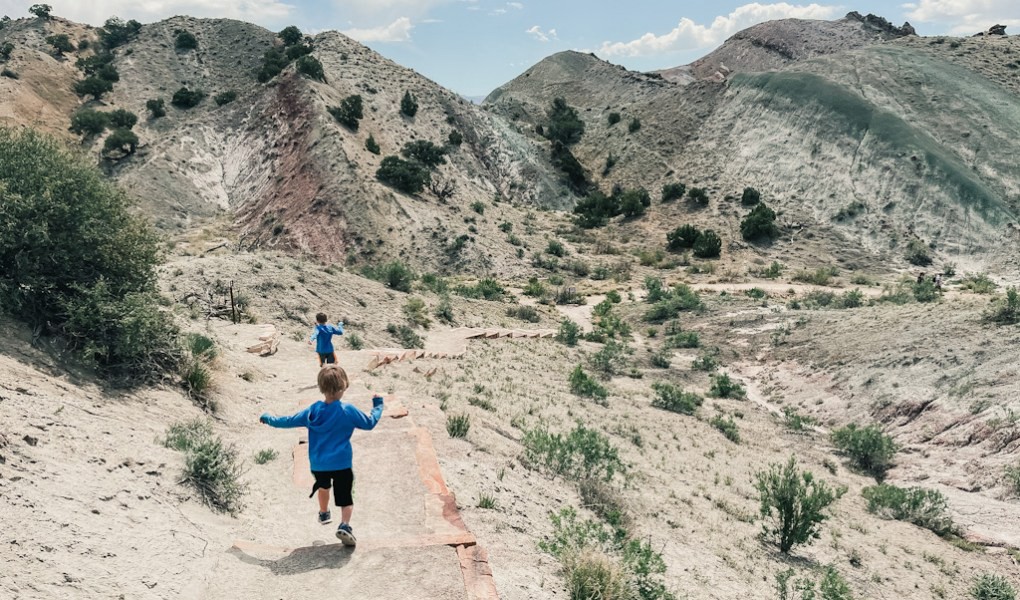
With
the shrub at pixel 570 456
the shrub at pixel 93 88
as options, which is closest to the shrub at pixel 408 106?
the shrub at pixel 93 88

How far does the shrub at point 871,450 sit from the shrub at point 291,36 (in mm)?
71507

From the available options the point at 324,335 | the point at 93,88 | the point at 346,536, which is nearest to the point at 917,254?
the point at 324,335

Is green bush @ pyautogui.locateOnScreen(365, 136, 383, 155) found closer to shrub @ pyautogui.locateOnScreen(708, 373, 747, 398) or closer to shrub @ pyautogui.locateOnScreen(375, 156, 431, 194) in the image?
shrub @ pyautogui.locateOnScreen(375, 156, 431, 194)

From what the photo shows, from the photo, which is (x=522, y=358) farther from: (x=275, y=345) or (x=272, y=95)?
(x=272, y=95)

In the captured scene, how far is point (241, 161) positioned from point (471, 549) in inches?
2011

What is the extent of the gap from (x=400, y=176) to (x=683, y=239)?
21493mm

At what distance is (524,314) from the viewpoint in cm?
2966

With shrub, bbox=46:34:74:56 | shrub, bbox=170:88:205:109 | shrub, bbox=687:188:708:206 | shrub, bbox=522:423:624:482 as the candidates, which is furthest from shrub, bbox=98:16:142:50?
shrub, bbox=522:423:624:482

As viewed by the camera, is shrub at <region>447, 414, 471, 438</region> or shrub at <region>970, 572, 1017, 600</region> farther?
shrub at <region>447, 414, 471, 438</region>

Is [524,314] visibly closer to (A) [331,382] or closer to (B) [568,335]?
(B) [568,335]

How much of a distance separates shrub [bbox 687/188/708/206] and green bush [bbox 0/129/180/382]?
1901 inches

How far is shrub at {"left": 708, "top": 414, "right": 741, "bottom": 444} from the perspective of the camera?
16653 mm

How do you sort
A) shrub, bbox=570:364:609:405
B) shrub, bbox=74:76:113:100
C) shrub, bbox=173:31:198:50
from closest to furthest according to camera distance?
shrub, bbox=570:364:609:405 < shrub, bbox=74:76:113:100 < shrub, bbox=173:31:198:50

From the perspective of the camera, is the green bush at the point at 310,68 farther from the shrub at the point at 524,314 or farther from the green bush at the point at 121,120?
the shrub at the point at 524,314
